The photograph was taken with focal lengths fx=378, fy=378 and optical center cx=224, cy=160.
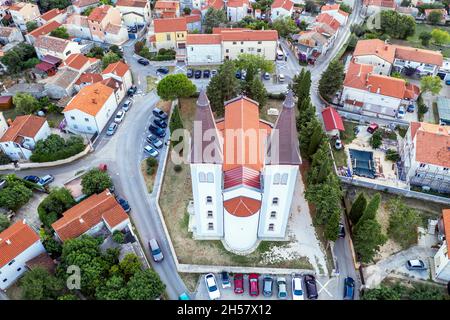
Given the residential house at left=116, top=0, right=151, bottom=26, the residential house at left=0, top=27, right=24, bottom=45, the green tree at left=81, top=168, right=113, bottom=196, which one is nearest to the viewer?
the green tree at left=81, top=168, right=113, bottom=196

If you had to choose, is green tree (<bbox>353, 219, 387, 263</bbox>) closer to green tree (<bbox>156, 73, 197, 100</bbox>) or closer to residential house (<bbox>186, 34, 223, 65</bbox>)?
green tree (<bbox>156, 73, 197, 100</bbox>)

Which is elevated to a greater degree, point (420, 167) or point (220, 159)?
point (220, 159)

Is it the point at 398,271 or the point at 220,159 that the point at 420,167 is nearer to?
the point at 398,271

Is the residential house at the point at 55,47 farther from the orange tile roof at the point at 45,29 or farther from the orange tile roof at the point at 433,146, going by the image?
the orange tile roof at the point at 433,146

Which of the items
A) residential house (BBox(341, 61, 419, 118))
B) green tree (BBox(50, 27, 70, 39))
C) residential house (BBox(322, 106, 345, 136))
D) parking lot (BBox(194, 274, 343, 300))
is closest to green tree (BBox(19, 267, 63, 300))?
parking lot (BBox(194, 274, 343, 300))

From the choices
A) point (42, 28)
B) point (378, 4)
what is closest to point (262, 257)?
point (42, 28)
